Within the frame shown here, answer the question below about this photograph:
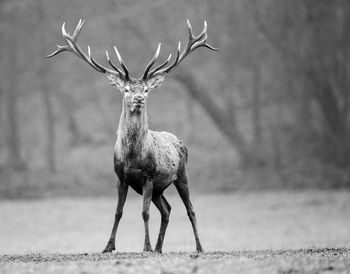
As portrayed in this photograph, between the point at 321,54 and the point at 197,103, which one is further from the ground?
the point at 321,54

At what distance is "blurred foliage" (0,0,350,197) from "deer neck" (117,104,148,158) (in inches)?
884

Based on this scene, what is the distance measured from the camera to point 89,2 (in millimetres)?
39250

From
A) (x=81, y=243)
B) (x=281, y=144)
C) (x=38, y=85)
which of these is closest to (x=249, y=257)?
(x=81, y=243)

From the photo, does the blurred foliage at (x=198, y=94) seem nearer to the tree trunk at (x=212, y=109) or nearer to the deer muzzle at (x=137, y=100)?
the tree trunk at (x=212, y=109)

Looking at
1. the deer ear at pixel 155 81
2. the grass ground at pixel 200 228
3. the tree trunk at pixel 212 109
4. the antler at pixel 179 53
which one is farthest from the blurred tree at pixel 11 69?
the deer ear at pixel 155 81

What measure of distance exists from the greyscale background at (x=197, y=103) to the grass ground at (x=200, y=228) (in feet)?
0.80

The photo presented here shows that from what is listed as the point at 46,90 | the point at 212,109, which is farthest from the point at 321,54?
the point at 46,90

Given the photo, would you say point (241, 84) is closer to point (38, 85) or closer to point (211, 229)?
point (38, 85)

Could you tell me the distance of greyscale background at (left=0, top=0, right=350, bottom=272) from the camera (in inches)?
1353

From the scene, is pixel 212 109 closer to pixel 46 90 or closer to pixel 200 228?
pixel 46 90

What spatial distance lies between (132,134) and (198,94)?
85.3 ft

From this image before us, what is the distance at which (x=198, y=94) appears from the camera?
3788 cm

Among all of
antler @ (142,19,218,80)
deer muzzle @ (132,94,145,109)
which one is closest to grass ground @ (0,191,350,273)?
deer muzzle @ (132,94,145,109)

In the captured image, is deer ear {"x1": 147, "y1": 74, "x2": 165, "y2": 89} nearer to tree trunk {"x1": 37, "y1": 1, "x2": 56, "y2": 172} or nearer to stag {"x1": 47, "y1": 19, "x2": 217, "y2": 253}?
stag {"x1": 47, "y1": 19, "x2": 217, "y2": 253}
